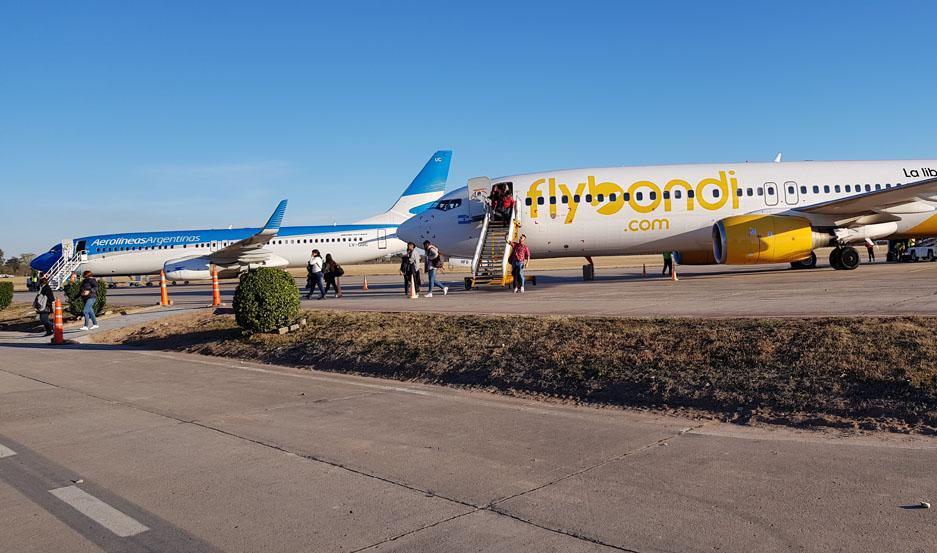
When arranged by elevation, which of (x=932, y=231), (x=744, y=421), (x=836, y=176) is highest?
(x=836, y=176)

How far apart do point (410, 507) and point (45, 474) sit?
9.90 ft

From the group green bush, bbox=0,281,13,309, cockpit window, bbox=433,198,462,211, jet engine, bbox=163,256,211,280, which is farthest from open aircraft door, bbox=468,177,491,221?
jet engine, bbox=163,256,211,280

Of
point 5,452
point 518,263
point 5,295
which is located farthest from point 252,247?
point 5,452

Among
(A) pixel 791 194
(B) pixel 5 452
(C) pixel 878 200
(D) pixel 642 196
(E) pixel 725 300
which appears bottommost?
(B) pixel 5 452

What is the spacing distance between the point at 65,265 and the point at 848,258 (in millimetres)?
36644

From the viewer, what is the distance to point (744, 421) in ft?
19.9

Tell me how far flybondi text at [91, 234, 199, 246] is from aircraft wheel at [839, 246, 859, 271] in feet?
103

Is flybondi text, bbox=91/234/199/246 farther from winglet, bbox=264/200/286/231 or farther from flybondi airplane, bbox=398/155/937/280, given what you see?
flybondi airplane, bbox=398/155/937/280

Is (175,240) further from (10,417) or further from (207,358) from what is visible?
(10,417)

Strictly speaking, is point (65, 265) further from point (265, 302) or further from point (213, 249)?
point (265, 302)

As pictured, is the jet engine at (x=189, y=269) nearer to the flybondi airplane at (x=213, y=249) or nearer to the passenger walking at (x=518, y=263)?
the flybondi airplane at (x=213, y=249)

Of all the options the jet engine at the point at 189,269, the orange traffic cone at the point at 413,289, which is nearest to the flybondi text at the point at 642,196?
the orange traffic cone at the point at 413,289

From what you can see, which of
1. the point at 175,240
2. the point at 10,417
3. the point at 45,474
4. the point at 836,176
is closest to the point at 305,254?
the point at 175,240

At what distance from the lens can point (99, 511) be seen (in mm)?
4332
